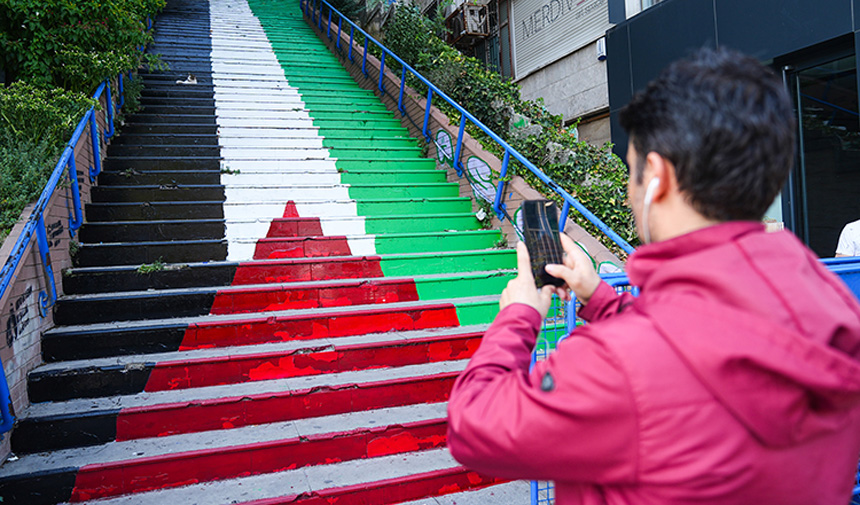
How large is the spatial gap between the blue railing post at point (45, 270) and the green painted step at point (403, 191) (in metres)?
2.89

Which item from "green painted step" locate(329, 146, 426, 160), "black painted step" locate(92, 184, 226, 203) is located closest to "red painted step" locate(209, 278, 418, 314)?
"black painted step" locate(92, 184, 226, 203)

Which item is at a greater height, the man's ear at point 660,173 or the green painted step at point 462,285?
the man's ear at point 660,173

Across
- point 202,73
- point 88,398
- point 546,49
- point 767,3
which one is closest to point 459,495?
point 88,398

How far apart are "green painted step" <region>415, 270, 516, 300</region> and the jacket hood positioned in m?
3.96

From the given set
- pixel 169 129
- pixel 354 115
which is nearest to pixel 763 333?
pixel 169 129

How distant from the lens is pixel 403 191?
20.2 ft

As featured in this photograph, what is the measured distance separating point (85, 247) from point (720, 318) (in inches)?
193

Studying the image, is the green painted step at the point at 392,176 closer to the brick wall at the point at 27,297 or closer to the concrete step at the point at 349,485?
the brick wall at the point at 27,297

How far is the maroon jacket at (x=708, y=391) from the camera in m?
0.67

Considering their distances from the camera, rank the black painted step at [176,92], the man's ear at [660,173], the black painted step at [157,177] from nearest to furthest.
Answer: the man's ear at [660,173]
the black painted step at [157,177]
the black painted step at [176,92]

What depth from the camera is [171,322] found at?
387cm

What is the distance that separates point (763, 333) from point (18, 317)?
3915mm

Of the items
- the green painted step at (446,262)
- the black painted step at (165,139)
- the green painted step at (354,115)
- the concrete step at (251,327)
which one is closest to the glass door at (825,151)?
the green painted step at (446,262)

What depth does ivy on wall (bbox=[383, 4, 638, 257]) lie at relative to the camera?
5.62 meters
